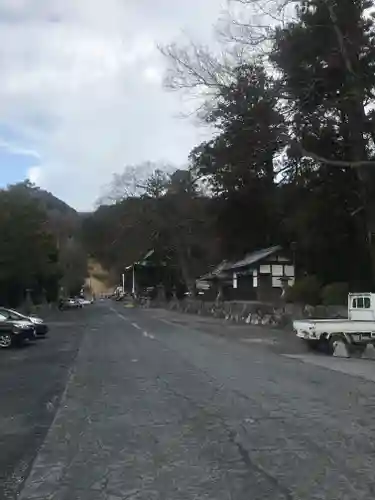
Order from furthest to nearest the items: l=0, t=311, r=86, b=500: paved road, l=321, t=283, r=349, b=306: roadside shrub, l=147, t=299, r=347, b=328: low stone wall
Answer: l=321, t=283, r=349, b=306: roadside shrub → l=147, t=299, r=347, b=328: low stone wall → l=0, t=311, r=86, b=500: paved road

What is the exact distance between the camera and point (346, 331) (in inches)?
961

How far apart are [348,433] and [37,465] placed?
161 inches

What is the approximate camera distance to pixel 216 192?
42.8m

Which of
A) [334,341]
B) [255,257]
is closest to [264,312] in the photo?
[255,257]

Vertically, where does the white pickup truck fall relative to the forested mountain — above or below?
below

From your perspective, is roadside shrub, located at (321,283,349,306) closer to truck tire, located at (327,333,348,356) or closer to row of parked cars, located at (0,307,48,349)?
truck tire, located at (327,333,348,356)

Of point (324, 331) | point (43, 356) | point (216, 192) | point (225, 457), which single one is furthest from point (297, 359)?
point (216, 192)

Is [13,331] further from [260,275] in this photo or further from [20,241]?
[260,275]

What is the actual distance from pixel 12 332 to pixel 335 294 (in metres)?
17.2

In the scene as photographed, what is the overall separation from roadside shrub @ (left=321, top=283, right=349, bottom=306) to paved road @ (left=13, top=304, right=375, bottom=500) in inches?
766

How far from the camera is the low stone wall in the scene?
35.9 m

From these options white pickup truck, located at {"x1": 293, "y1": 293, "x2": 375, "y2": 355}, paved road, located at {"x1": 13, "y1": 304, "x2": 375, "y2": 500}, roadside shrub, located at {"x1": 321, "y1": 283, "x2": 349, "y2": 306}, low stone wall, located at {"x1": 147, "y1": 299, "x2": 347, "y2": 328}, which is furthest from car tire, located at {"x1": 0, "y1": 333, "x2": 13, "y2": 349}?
roadside shrub, located at {"x1": 321, "y1": 283, "x2": 349, "y2": 306}

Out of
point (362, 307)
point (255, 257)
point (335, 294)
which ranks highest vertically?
point (255, 257)

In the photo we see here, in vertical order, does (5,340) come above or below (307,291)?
below
